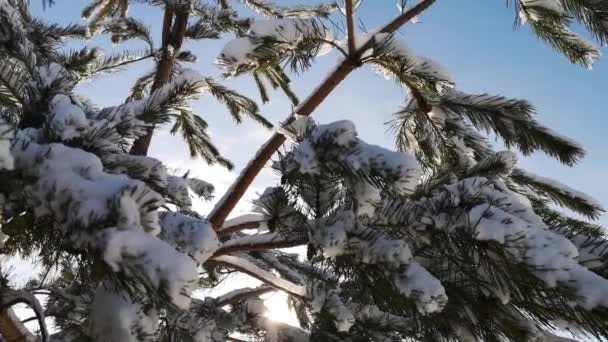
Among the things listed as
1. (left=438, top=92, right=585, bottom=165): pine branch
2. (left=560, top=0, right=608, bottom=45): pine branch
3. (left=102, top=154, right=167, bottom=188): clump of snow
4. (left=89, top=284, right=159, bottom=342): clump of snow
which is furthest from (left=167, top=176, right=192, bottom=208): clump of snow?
(left=560, top=0, right=608, bottom=45): pine branch

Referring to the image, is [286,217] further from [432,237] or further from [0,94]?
[0,94]

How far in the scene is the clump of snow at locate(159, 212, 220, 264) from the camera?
55.5 inches

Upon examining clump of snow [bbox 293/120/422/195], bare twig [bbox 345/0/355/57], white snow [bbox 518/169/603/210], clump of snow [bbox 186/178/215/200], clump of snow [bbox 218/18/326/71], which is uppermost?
bare twig [bbox 345/0/355/57]

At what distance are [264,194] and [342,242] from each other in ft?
1.15

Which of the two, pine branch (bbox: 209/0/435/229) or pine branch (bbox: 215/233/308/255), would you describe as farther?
pine branch (bbox: 209/0/435/229)

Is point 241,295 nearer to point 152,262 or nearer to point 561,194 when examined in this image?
point 561,194

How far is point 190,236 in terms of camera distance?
4.68ft

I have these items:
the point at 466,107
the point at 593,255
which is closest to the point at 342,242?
the point at 593,255

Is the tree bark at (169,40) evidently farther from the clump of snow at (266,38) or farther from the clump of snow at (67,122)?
the clump of snow at (67,122)

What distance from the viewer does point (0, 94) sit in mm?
1785

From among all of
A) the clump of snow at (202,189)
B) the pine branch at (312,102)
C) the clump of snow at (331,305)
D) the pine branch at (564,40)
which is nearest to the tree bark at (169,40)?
the clump of snow at (202,189)

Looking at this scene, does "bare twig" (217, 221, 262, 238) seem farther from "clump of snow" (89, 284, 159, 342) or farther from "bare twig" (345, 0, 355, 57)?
"clump of snow" (89, 284, 159, 342)

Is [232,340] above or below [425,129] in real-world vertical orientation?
below

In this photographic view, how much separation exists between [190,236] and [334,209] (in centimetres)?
49
